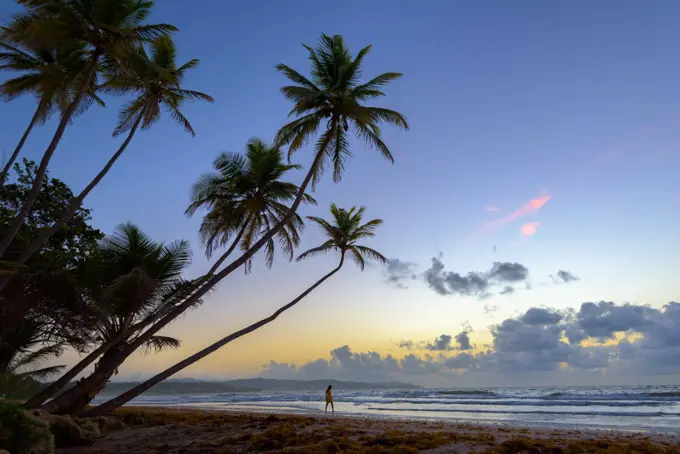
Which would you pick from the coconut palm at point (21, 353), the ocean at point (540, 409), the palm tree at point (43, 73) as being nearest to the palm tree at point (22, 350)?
the coconut palm at point (21, 353)

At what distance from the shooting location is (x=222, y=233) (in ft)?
59.3

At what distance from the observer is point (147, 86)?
1411cm

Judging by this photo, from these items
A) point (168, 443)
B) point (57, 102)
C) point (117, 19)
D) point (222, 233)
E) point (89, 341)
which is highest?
point (117, 19)

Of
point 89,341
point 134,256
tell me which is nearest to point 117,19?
point 134,256

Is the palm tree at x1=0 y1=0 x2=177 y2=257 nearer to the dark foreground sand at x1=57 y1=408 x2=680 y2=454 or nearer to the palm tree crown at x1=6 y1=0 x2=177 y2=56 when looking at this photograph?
the palm tree crown at x1=6 y1=0 x2=177 y2=56

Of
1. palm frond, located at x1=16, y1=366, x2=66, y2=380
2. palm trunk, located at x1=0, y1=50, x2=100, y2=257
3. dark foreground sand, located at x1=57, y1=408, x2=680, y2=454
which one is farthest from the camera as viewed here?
palm frond, located at x1=16, y1=366, x2=66, y2=380

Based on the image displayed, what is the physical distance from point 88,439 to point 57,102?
10971 mm

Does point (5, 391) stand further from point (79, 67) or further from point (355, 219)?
point (355, 219)

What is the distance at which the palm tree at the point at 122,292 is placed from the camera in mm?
12062

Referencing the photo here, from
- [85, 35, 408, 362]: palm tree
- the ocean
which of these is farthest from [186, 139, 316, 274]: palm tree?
the ocean

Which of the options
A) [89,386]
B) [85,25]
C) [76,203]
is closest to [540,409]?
[89,386]

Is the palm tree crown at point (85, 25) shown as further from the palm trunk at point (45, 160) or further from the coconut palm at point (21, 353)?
the coconut palm at point (21, 353)

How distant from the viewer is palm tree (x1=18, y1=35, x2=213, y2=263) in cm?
1312

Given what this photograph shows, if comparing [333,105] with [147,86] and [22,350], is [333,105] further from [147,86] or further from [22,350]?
[22,350]
